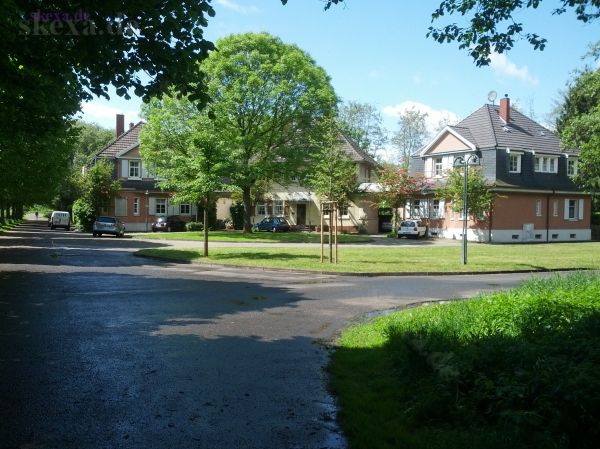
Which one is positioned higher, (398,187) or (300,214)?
(398,187)

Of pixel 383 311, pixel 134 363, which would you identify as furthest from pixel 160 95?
pixel 383 311

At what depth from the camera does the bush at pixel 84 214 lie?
1868 inches

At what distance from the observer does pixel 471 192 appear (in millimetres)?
39906

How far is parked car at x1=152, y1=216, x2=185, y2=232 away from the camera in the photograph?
52.2 meters

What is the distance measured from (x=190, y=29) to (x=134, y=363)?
5.19 meters

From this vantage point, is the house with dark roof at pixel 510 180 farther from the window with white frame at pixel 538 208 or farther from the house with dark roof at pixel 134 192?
the house with dark roof at pixel 134 192

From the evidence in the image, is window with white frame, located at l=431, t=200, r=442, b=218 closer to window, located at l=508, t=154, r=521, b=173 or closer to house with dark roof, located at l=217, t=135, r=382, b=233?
house with dark roof, located at l=217, t=135, r=382, b=233

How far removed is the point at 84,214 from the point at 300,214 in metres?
21.2

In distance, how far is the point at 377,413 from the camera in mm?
5055

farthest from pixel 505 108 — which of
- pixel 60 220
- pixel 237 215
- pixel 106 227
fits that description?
pixel 60 220

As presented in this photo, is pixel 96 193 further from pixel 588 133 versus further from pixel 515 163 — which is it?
pixel 588 133

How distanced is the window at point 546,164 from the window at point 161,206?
34834 mm

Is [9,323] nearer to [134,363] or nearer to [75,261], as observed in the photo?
[134,363]

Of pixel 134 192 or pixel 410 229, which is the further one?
pixel 134 192
